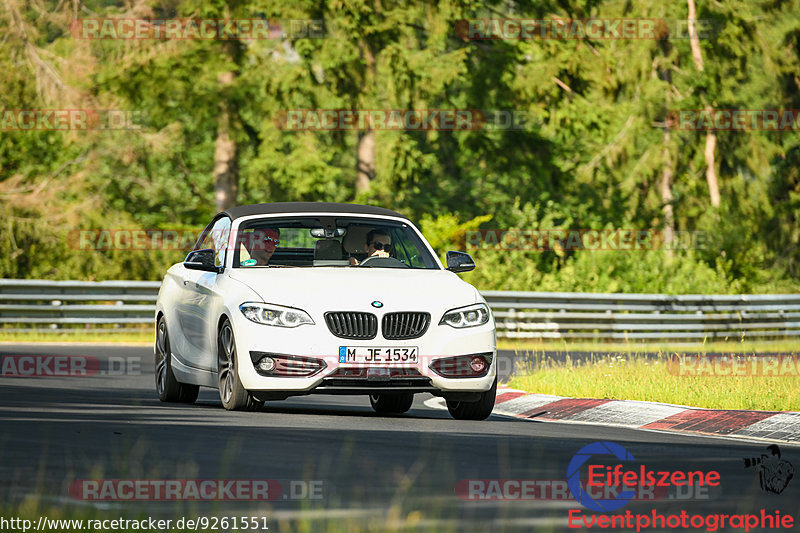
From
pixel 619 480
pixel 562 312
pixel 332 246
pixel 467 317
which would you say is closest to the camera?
pixel 619 480

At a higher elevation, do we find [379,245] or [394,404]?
[379,245]

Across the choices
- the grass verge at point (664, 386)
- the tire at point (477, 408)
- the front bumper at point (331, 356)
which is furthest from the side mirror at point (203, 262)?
the grass verge at point (664, 386)

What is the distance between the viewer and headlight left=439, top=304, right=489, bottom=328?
12070 mm

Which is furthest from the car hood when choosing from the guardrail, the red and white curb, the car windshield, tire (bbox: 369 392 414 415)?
the guardrail

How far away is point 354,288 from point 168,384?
2840 mm

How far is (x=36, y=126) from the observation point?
1494 inches

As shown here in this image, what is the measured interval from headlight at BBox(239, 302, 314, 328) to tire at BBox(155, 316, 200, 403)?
235 centimetres

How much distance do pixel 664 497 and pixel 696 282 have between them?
92.3 feet

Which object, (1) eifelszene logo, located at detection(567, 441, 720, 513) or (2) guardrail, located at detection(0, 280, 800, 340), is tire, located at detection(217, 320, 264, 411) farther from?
(2) guardrail, located at detection(0, 280, 800, 340)

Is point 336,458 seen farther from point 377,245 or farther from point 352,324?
point 377,245

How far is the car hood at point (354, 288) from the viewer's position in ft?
38.9

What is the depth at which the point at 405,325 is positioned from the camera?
11.9 meters

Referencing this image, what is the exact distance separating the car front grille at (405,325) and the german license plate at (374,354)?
0.11 metres

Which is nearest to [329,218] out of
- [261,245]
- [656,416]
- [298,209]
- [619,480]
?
[298,209]
